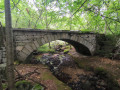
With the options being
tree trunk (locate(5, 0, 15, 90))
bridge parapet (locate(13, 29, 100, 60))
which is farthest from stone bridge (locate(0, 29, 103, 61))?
tree trunk (locate(5, 0, 15, 90))

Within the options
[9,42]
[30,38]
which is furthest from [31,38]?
[9,42]

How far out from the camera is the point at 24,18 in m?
8.36

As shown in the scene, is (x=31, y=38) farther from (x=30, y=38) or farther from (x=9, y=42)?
(x=9, y=42)

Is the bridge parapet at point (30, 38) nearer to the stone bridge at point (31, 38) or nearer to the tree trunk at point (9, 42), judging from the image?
the stone bridge at point (31, 38)

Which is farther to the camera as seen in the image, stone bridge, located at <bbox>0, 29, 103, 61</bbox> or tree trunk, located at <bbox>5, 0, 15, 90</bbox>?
stone bridge, located at <bbox>0, 29, 103, 61</bbox>

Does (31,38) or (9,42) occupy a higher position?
(31,38)

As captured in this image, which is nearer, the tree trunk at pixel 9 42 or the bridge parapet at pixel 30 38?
the tree trunk at pixel 9 42

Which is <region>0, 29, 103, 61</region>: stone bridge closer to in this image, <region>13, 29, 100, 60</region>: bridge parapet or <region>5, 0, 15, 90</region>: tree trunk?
A: <region>13, 29, 100, 60</region>: bridge parapet

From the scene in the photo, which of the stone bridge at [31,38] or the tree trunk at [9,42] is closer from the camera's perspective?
the tree trunk at [9,42]

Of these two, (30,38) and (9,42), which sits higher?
(30,38)

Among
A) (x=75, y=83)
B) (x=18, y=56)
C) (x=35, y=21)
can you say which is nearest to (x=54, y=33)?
(x=18, y=56)

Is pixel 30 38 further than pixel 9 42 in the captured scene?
Yes

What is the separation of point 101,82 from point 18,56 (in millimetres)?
4889

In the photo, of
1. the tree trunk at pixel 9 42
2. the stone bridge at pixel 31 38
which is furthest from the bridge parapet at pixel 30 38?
the tree trunk at pixel 9 42
